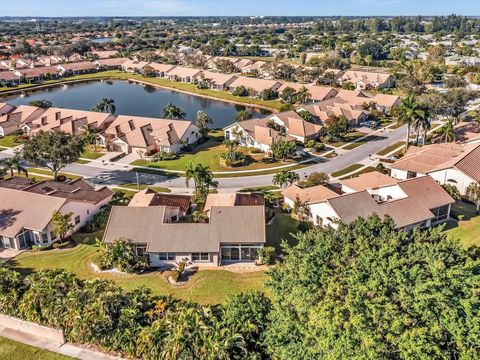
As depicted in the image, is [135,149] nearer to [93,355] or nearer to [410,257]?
[93,355]

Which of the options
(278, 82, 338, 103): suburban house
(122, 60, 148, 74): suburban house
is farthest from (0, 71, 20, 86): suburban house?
(278, 82, 338, 103): suburban house

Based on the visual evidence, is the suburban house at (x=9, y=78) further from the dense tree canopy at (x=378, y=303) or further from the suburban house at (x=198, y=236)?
the dense tree canopy at (x=378, y=303)

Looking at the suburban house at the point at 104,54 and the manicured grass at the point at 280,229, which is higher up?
the suburban house at the point at 104,54

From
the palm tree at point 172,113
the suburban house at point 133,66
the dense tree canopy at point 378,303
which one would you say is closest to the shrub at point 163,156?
the palm tree at point 172,113

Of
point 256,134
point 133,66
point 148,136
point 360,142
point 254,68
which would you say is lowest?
point 360,142

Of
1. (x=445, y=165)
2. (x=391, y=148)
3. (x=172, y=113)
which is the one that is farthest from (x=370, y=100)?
(x=445, y=165)

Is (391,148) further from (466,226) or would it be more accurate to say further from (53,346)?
(53,346)
